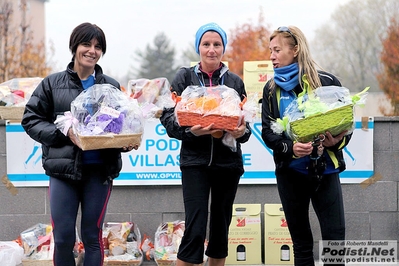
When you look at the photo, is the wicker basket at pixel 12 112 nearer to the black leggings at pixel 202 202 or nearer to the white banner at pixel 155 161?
the white banner at pixel 155 161

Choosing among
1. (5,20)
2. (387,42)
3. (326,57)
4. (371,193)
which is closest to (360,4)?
(326,57)

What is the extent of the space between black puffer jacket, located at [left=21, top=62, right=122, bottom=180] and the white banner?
1.67 m

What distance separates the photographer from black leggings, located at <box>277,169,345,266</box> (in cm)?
363

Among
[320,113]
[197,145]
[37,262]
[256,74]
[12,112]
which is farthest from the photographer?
[256,74]

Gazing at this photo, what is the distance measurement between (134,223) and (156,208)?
0.81 feet

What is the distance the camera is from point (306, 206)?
377 centimetres

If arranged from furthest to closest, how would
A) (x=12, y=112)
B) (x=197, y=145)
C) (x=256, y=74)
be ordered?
(x=256, y=74) < (x=12, y=112) < (x=197, y=145)

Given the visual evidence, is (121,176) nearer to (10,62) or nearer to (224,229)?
(224,229)

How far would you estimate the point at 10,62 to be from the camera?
14969mm

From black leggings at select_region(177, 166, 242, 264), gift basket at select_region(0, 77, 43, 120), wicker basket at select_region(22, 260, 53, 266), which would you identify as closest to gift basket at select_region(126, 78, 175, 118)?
gift basket at select_region(0, 77, 43, 120)

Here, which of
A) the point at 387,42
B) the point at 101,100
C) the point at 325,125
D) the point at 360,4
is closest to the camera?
the point at 325,125

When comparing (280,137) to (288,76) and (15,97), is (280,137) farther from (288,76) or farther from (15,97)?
(15,97)

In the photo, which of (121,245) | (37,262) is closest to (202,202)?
(121,245)

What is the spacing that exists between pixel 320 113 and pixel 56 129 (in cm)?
160
